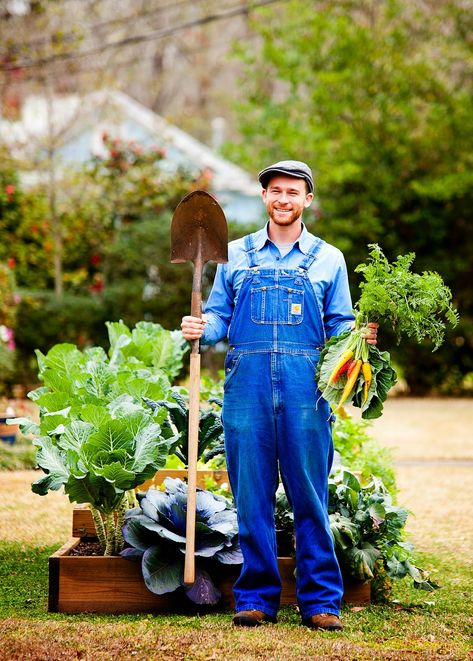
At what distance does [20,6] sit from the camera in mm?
19281

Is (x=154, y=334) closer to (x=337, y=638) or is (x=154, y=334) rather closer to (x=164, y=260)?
(x=337, y=638)

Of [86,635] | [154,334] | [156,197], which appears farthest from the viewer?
[156,197]

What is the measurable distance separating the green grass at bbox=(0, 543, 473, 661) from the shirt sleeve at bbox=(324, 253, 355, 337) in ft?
4.27

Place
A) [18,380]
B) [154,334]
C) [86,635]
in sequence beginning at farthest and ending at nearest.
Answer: [18,380] < [154,334] < [86,635]

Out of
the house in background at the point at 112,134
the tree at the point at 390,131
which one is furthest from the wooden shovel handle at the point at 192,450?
the house in background at the point at 112,134

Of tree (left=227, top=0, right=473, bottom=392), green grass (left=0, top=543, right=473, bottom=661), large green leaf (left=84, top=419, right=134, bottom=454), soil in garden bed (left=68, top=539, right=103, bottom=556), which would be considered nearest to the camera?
green grass (left=0, top=543, right=473, bottom=661)

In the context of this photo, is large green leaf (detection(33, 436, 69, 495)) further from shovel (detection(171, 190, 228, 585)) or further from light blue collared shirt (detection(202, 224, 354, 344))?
light blue collared shirt (detection(202, 224, 354, 344))

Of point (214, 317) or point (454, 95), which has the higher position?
point (454, 95)

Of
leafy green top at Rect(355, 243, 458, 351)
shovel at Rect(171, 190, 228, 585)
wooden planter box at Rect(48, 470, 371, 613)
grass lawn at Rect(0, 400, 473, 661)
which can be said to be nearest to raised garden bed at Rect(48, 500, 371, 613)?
wooden planter box at Rect(48, 470, 371, 613)

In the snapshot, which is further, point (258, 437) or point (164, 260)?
point (164, 260)

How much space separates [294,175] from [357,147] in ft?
46.5

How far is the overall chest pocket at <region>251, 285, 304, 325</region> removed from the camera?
4.41 meters

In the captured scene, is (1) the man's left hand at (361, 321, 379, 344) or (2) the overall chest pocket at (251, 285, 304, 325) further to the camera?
(2) the overall chest pocket at (251, 285, 304, 325)

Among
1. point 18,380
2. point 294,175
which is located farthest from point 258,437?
point 18,380
